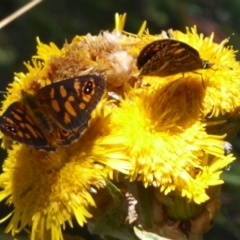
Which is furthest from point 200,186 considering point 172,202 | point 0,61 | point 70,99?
point 0,61

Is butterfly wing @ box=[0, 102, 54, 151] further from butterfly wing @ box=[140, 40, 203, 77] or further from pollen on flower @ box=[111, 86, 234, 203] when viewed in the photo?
butterfly wing @ box=[140, 40, 203, 77]

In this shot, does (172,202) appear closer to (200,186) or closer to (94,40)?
(200,186)

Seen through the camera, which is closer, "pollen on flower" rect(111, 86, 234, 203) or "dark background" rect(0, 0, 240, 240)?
"pollen on flower" rect(111, 86, 234, 203)

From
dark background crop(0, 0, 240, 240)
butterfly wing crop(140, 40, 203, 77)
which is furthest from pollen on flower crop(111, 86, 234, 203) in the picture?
dark background crop(0, 0, 240, 240)

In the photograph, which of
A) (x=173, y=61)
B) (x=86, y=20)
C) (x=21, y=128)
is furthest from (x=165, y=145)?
(x=86, y=20)

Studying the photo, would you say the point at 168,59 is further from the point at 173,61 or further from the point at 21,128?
the point at 21,128

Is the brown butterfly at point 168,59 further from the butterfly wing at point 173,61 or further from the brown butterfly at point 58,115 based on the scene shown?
the brown butterfly at point 58,115
